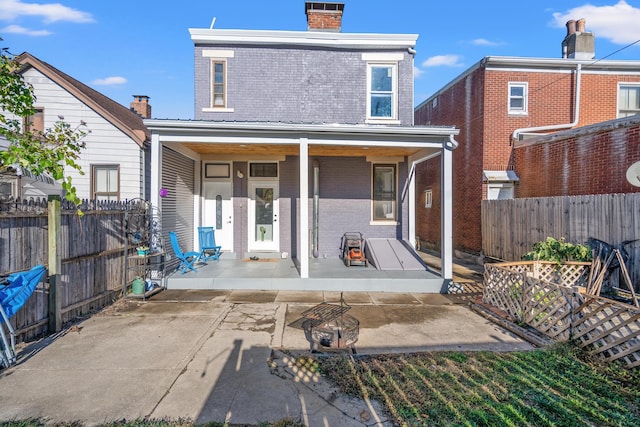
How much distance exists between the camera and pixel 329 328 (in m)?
4.65

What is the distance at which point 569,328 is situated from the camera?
4.52m

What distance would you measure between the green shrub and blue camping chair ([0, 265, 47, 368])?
889cm

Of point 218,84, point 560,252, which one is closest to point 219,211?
point 218,84

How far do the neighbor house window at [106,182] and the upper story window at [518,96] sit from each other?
42.1 ft

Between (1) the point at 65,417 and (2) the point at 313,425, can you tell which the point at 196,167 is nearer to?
(1) the point at 65,417

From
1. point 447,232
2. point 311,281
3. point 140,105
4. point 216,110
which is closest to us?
point 311,281

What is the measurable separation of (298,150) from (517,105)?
8005 mm

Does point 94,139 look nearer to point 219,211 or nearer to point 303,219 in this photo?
point 219,211

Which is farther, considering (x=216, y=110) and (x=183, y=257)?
(x=216, y=110)

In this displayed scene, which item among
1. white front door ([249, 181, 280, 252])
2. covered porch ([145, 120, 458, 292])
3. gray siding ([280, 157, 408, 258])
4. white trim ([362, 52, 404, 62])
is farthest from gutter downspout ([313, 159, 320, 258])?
white trim ([362, 52, 404, 62])

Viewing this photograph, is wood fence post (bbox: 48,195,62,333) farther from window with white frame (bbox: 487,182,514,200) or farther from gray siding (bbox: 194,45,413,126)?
window with white frame (bbox: 487,182,514,200)

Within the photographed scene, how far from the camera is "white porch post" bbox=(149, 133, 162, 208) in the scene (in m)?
7.16

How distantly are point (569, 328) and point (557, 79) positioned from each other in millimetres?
10480

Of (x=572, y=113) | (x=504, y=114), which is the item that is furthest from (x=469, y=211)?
(x=572, y=113)
